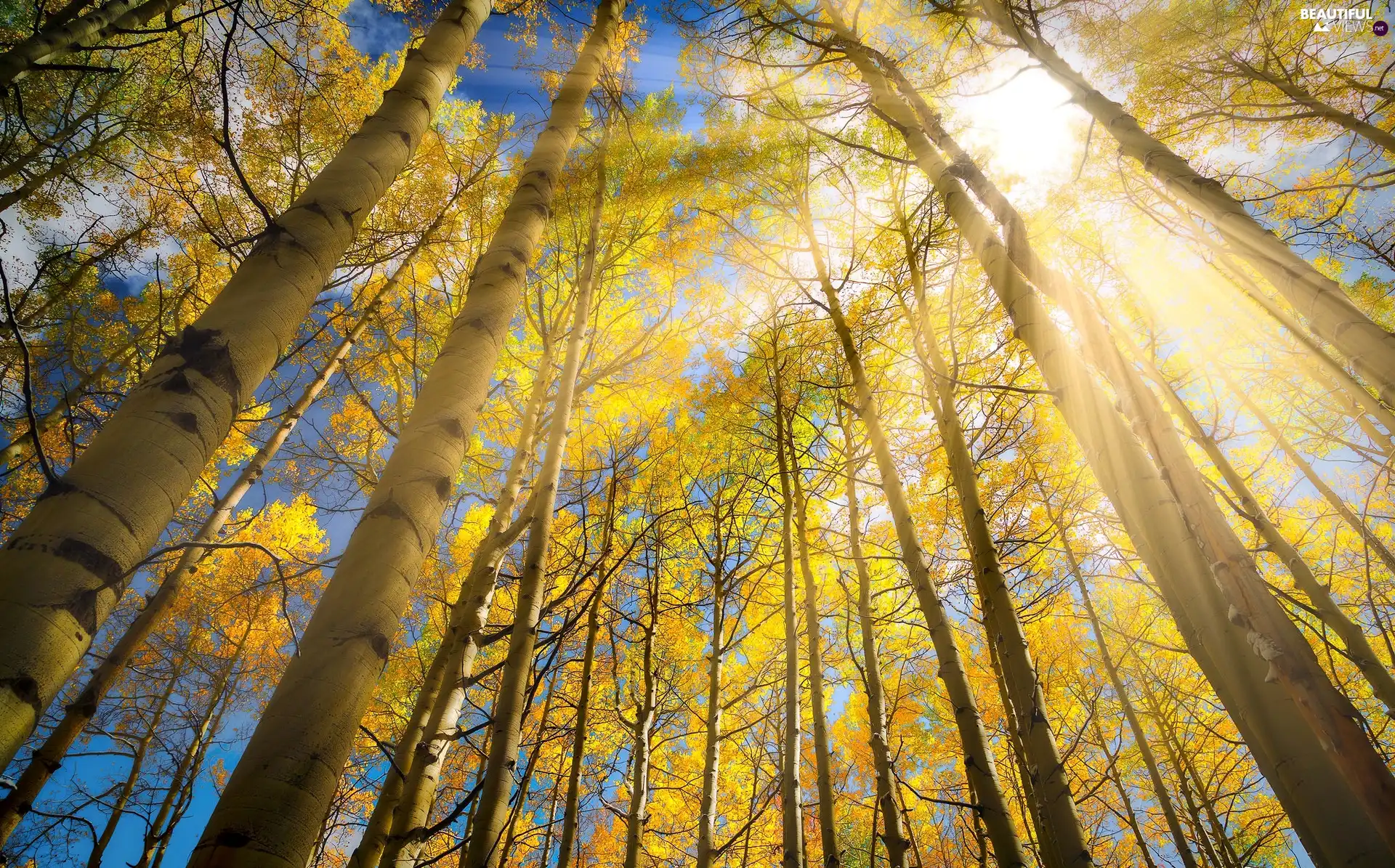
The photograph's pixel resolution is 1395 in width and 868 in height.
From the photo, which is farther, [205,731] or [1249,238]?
[205,731]

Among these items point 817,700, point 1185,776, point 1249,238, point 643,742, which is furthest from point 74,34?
point 1185,776

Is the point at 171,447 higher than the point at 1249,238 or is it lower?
lower

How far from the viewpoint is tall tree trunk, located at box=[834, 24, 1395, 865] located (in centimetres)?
111

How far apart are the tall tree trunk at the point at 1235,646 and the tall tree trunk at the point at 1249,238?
204cm

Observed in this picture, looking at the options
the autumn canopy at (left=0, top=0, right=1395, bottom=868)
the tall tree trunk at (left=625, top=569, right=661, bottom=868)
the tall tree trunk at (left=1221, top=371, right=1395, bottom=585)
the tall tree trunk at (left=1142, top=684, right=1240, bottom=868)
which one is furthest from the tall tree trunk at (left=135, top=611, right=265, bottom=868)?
the tall tree trunk at (left=1221, top=371, right=1395, bottom=585)

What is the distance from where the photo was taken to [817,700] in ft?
13.0

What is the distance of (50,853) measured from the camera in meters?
8.66

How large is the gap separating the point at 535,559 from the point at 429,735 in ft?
2.81

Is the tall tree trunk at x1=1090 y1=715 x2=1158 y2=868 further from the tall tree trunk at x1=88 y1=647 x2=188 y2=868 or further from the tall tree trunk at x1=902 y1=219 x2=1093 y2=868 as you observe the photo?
the tall tree trunk at x1=88 y1=647 x2=188 y2=868

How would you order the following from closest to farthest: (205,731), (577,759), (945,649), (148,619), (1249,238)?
(577,759) → (945,649) → (1249,238) → (148,619) → (205,731)

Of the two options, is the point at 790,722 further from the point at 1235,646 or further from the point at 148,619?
the point at 148,619

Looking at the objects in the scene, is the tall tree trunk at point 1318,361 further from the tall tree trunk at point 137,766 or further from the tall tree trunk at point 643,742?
the tall tree trunk at point 137,766

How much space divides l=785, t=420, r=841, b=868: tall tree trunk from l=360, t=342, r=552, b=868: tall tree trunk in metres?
1.92

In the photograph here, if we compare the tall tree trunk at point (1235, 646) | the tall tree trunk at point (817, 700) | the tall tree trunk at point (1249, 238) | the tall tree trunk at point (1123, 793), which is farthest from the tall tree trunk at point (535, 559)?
the tall tree trunk at point (1123, 793)
